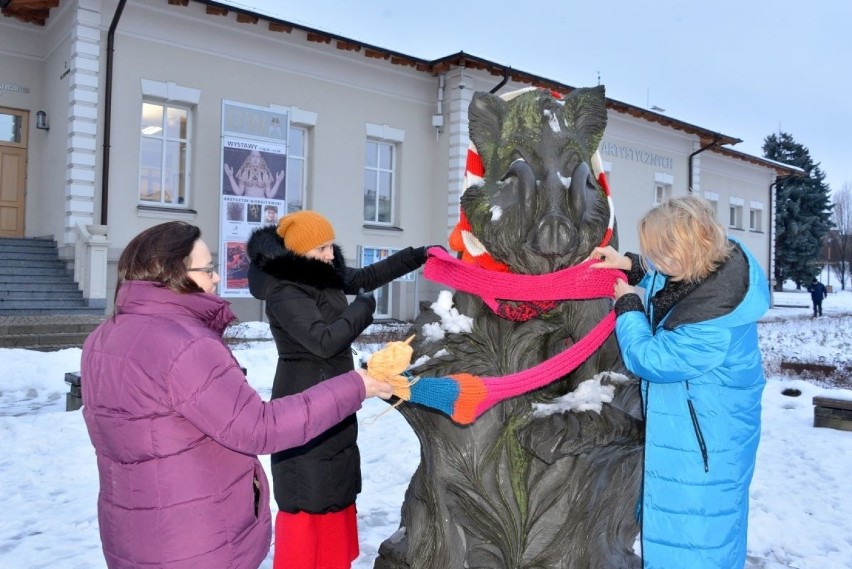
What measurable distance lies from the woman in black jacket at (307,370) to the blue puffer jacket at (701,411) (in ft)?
3.52

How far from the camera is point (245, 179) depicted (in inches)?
487

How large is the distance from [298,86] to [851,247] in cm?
5537

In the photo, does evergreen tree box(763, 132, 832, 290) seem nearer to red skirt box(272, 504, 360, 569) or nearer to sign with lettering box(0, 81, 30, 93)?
sign with lettering box(0, 81, 30, 93)

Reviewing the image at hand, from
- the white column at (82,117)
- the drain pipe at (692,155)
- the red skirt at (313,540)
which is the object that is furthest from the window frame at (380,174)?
the red skirt at (313,540)

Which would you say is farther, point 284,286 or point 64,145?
point 64,145

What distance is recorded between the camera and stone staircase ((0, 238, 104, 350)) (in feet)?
30.5

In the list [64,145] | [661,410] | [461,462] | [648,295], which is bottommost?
[461,462]

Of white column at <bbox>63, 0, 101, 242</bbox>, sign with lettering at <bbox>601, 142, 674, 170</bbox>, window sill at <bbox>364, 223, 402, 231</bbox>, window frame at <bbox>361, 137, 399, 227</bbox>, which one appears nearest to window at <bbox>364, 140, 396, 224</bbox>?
window frame at <bbox>361, 137, 399, 227</bbox>

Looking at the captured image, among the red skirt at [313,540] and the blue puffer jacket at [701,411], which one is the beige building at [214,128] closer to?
the red skirt at [313,540]

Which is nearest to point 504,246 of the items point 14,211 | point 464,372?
point 464,372

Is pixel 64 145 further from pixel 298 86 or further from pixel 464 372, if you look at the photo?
pixel 464 372

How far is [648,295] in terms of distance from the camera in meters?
2.34

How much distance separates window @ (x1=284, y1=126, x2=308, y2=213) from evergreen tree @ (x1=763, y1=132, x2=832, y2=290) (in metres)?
29.1

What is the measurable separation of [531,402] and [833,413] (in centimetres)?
552
